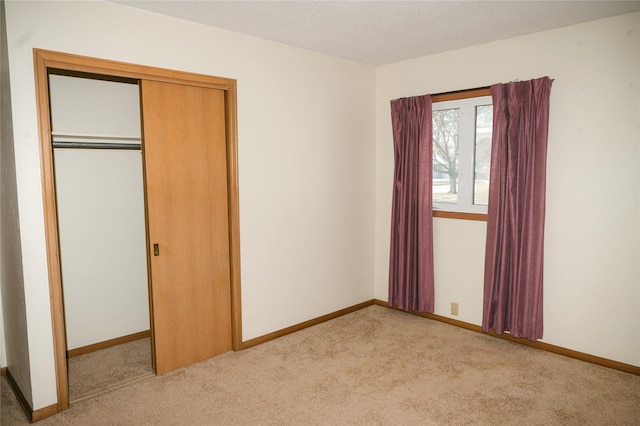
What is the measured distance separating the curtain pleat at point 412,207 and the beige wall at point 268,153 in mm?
430

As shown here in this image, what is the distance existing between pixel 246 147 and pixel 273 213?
2.08 feet

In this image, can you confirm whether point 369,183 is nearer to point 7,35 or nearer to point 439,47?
point 439,47

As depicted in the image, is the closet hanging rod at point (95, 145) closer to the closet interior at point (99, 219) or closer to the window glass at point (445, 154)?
the closet interior at point (99, 219)

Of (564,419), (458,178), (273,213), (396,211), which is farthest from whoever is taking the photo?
(396,211)

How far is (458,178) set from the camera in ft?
13.0

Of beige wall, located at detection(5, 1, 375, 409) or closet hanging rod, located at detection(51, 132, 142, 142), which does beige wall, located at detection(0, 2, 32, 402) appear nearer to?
beige wall, located at detection(5, 1, 375, 409)

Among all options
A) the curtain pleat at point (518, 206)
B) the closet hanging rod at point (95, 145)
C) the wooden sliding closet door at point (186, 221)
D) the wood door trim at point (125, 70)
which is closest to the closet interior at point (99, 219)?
the closet hanging rod at point (95, 145)

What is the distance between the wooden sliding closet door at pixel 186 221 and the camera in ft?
9.94

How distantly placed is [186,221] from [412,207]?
2188 millimetres

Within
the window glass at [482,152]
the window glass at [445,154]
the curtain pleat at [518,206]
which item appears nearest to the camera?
the curtain pleat at [518,206]

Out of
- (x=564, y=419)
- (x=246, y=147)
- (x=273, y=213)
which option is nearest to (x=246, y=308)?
(x=273, y=213)

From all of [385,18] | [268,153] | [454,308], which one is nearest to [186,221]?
[268,153]

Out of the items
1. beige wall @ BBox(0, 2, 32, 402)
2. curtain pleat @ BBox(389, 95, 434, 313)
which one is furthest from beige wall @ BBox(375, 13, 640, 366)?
beige wall @ BBox(0, 2, 32, 402)

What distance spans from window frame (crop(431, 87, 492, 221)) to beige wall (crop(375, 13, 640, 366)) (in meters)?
0.11
